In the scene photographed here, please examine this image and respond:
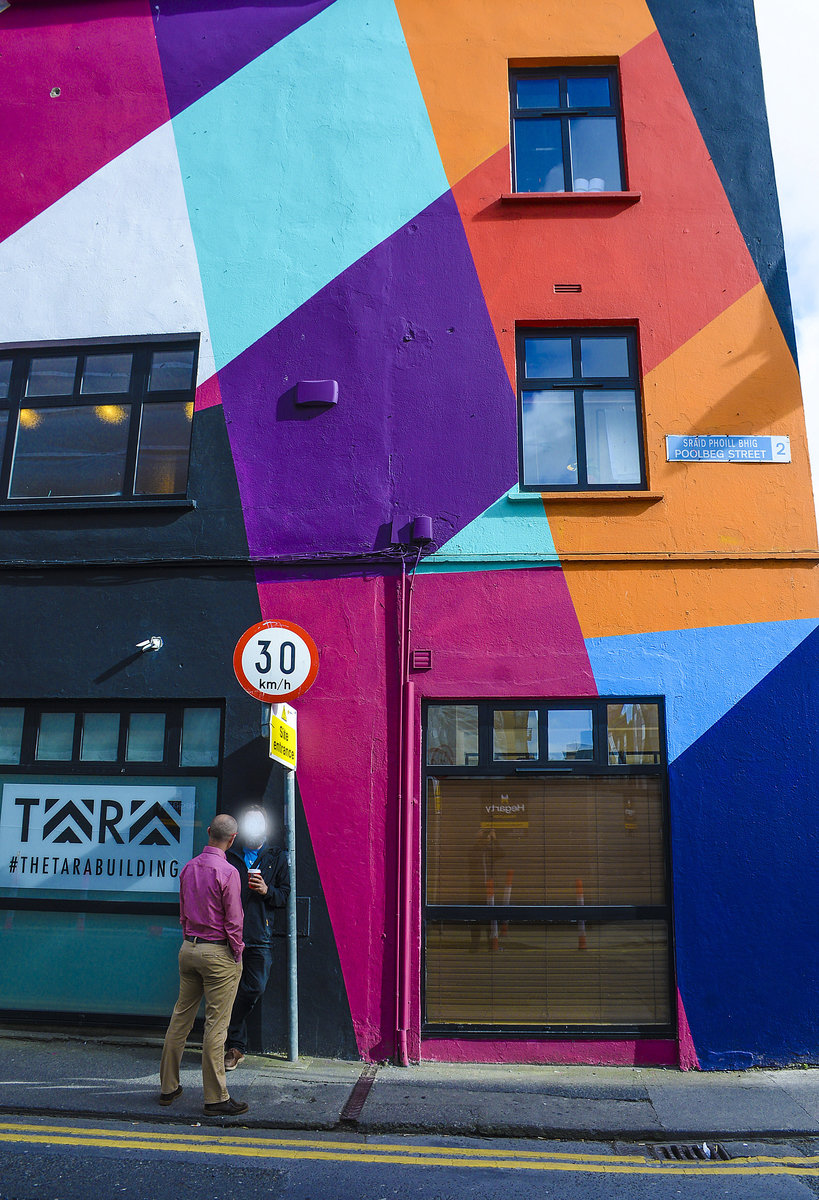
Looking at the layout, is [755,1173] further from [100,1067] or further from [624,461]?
[624,461]

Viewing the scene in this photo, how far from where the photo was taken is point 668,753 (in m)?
7.72

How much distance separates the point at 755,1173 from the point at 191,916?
3901 millimetres

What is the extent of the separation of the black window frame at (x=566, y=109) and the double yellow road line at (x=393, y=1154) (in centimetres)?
839

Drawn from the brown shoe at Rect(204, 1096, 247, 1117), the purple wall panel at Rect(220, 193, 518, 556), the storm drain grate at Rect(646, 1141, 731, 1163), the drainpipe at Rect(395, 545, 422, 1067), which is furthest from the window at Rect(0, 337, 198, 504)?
the storm drain grate at Rect(646, 1141, 731, 1163)

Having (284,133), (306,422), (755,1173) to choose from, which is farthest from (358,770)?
(284,133)

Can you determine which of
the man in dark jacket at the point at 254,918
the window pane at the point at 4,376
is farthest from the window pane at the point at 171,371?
the man in dark jacket at the point at 254,918

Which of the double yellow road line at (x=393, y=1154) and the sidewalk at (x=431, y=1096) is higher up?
the sidewalk at (x=431, y=1096)

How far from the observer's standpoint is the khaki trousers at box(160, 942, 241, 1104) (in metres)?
6.11

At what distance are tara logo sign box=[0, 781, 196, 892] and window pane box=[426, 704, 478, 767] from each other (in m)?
2.21

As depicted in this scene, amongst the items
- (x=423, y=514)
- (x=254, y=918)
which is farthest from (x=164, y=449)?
(x=254, y=918)

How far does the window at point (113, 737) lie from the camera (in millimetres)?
8141

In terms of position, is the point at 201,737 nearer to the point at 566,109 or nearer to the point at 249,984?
the point at 249,984

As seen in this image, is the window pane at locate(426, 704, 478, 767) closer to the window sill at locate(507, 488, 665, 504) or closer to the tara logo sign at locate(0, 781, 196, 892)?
the window sill at locate(507, 488, 665, 504)

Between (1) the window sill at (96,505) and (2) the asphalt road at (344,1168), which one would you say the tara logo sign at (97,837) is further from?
(1) the window sill at (96,505)
